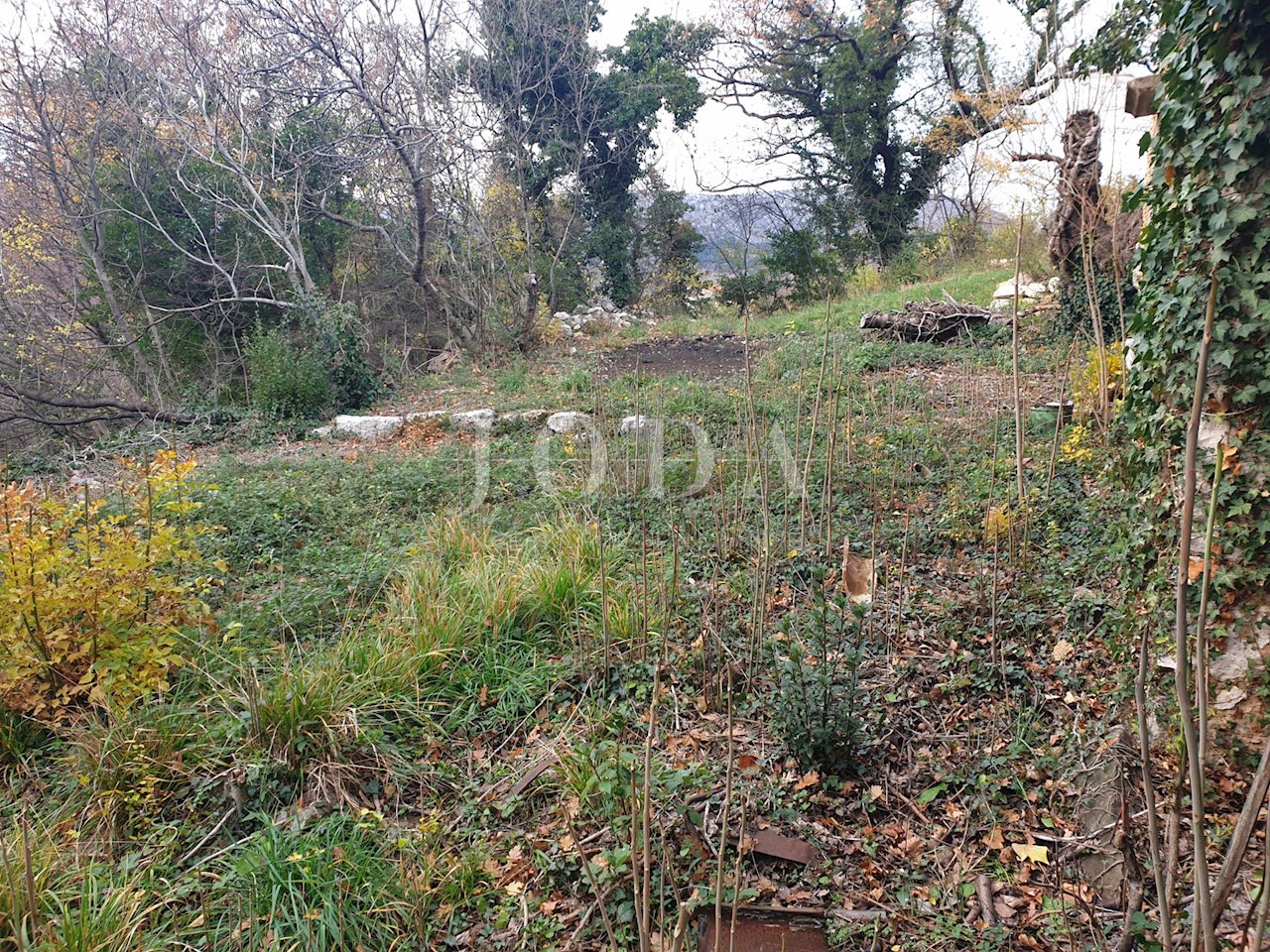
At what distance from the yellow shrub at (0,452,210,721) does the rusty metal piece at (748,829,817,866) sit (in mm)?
2104

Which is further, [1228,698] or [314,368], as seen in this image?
[314,368]

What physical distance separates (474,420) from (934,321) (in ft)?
18.7

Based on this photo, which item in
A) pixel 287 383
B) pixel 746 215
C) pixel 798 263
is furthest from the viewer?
pixel 746 215

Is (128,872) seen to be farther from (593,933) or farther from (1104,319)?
(1104,319)

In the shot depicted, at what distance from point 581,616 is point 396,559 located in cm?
123

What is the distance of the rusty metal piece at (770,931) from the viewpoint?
1.72 metres

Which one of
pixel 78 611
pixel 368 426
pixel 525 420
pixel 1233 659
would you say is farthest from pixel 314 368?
pixel 1233 659

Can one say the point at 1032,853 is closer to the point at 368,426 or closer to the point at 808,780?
the point at 808,780

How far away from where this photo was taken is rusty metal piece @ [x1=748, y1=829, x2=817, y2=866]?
78.0 inches

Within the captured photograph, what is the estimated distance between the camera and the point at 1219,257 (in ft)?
6.22

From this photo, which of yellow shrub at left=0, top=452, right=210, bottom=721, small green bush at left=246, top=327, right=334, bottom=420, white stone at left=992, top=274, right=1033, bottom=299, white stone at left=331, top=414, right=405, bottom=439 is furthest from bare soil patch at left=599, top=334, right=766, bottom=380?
yellow shrub at left=0, top=452, right=210, bottom=721

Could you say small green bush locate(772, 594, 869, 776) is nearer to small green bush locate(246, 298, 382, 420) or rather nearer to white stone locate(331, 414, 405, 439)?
white stone locate(331, 414, 405, 439)

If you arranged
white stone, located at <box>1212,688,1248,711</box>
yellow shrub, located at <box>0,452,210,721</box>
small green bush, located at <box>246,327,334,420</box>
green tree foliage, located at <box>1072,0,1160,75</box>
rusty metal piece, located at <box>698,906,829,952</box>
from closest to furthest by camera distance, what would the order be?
rusty metal piece, located at <box>698,906,829,952</box> → white stone, located at <box>1212,688,1248,711</box> → yellow shrub, located at <box>0,452,210,721</box> → green tree foliage, located at <box>1072,0,1160,75</box> → small green bush, located at <box>246,327,334,420</box>

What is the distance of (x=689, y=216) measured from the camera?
16.6m
